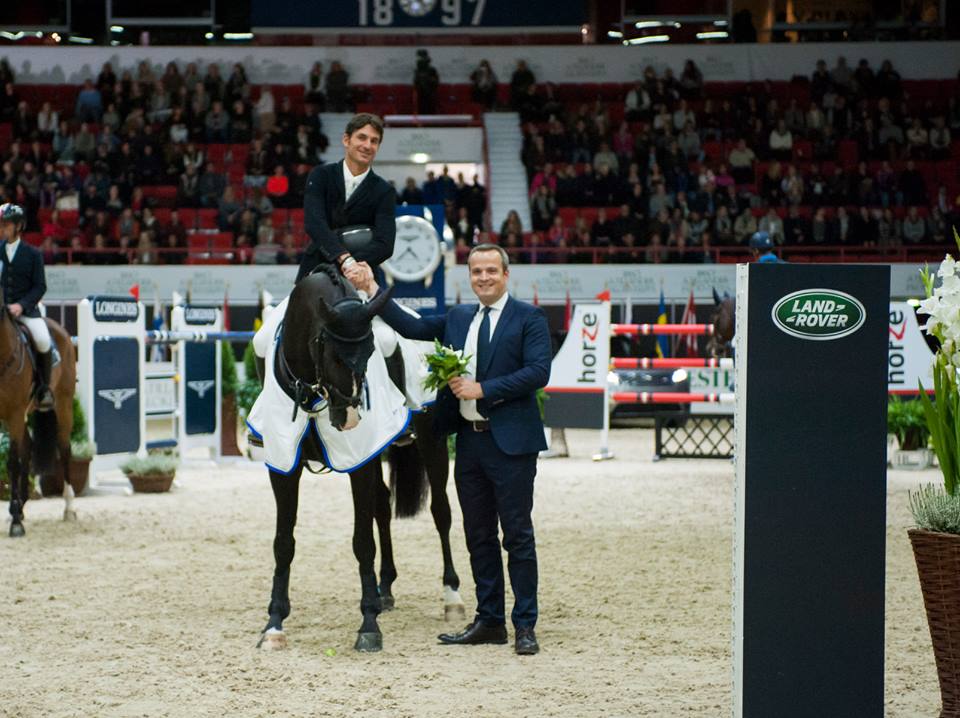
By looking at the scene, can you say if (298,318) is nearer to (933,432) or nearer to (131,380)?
(933,432)

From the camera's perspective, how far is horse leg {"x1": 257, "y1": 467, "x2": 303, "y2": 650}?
220 inches

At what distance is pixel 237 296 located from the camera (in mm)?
21219

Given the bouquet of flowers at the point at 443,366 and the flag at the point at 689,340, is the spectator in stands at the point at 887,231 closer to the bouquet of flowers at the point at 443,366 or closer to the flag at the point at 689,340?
the flag at the point at 689,340

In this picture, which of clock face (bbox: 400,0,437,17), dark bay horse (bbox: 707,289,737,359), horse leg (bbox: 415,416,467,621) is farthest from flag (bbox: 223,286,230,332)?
horse leg (bbox: 415,416,467,621)

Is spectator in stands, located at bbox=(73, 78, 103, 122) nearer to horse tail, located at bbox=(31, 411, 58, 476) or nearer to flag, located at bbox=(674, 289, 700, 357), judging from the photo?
flag, located at bbox=(674, 289, 700, 357)

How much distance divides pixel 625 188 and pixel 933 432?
20084mm

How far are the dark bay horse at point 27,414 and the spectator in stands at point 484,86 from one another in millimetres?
17748

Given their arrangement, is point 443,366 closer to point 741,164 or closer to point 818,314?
point 818,314

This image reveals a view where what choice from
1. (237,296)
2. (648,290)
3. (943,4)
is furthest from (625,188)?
(943,4)

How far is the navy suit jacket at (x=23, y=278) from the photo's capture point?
29.8 feet

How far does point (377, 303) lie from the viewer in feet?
16.9

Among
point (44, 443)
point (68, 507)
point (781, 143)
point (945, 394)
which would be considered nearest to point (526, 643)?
point (945, 394)

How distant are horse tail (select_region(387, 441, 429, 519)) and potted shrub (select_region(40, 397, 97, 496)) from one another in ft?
15.4

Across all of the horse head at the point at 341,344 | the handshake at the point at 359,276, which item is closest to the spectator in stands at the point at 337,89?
the handshake at the point at 359,276
